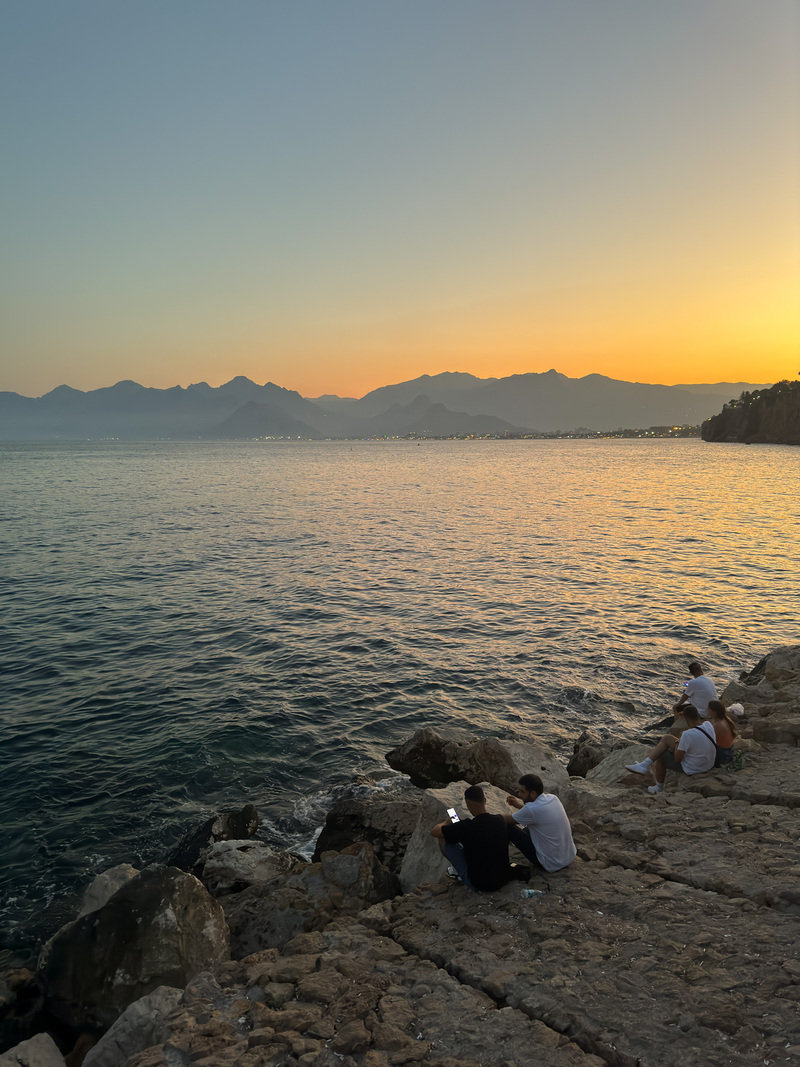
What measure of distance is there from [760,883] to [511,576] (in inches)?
1085

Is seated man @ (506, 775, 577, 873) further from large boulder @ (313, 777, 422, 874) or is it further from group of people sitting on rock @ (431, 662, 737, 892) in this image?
large boulder @ (313, 777, 422, 874)

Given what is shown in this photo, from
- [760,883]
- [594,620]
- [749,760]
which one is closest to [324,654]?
[594,620]

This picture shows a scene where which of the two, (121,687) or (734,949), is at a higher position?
(734,949)

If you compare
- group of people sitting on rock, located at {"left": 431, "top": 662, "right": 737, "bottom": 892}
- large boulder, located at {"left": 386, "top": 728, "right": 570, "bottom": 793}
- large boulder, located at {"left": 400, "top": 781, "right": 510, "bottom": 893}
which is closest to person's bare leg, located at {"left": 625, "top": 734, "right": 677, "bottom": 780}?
large boulder, located at {"left": 386, "top": 728, "right": 570, "bottom": 793}

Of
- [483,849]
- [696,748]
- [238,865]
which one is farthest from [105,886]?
[696,748]

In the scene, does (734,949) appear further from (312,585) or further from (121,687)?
(312,585)

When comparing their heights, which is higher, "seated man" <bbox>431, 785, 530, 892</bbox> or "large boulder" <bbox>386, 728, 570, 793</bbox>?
"seated man" <bbox>431, 785, 530, 892</bbox>

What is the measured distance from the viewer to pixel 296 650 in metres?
23.3

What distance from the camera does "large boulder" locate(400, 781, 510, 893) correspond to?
980cm

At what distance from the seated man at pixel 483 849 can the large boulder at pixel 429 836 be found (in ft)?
3.30

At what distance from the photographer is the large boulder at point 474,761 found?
13328mm

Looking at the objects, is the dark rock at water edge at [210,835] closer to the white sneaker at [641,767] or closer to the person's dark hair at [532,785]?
the person's dark hair at [532,785]

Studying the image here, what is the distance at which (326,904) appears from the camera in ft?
31.1

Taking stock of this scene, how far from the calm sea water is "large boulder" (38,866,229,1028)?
235cm
